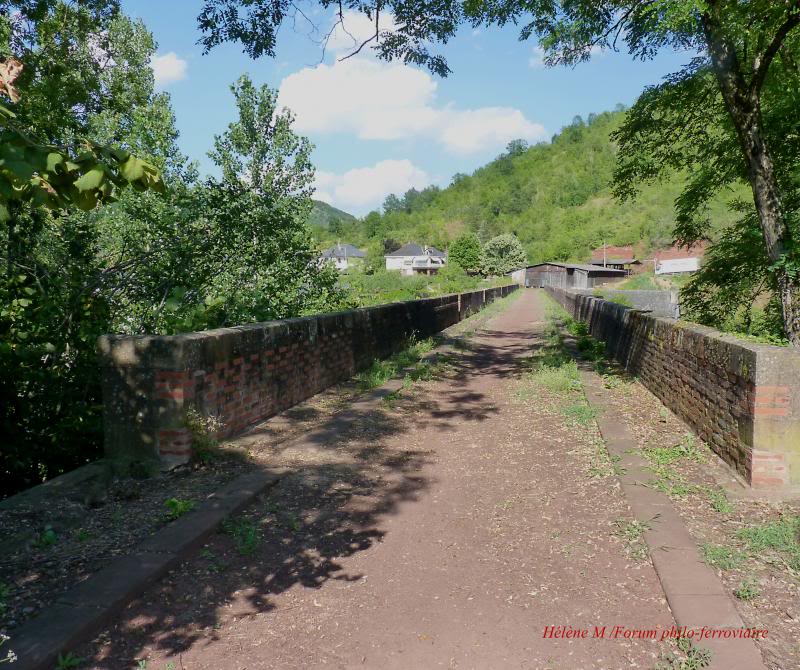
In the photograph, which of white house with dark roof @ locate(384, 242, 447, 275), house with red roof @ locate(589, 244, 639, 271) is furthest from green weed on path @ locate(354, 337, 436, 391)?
white house with dark roof @ locate(384, 242, 447, 275)

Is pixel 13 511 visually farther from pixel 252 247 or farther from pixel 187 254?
pixel 252 247

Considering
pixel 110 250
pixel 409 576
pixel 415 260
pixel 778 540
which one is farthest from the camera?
pixel 415 260

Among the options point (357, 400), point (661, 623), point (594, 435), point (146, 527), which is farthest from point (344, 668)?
point (357, 400)

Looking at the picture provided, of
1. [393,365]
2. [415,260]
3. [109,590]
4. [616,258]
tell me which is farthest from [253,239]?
[415,260]

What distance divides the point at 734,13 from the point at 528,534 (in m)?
5.18

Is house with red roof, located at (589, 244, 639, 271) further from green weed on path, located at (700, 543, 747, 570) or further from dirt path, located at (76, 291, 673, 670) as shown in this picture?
green weed on path, located at (700, 543, 747, 570)

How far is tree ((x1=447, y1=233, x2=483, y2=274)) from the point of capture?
103075 mm

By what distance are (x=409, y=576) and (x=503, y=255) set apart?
112 metres

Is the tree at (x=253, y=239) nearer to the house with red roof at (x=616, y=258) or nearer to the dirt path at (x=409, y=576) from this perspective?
the dirt path at (x=409, y=576)

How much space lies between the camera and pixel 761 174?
19.9ft

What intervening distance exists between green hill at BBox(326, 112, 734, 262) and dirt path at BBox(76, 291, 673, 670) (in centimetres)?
10052

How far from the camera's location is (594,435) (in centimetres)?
623

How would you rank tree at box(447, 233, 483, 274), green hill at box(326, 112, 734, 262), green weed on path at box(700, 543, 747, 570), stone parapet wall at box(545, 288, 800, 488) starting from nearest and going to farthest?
1. green weed on path at box(700, 543, 747, 570)
2. stone parapet wall at box(545, 288, 800, 488)
3. tree at box(447, 233, 483, 274)
4. green hill at box(326, 112, 734, 262)

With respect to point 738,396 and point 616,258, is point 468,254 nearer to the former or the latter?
point 616,258
